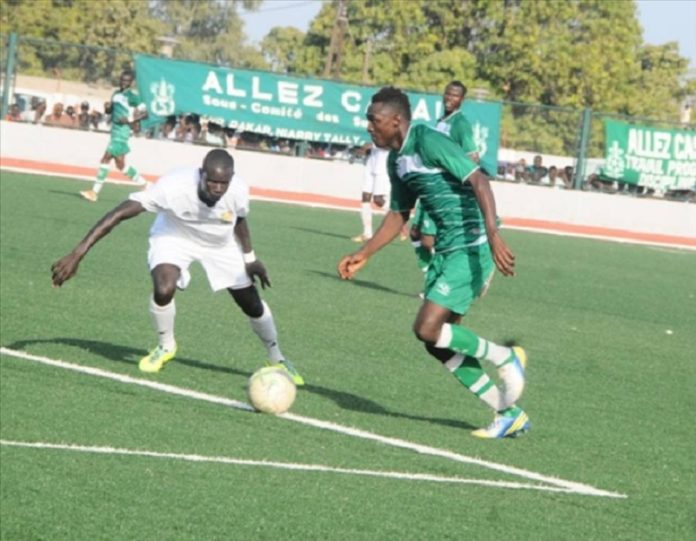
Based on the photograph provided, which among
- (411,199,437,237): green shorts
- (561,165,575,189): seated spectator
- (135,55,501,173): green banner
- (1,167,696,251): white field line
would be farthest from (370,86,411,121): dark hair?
(561,165,575,189): seated spectator

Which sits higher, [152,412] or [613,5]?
[613,5]

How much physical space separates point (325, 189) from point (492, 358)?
83.8 ft

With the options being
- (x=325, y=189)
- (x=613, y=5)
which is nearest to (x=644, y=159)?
(x=325, y=189)

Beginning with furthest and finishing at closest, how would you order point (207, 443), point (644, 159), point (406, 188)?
point (644, 159)
point (406, 188)
point (207, 443)

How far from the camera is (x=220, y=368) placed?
1160 centimetres

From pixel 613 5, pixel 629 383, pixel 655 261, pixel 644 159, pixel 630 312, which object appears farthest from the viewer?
pixel 613 5

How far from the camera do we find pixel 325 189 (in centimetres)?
3509

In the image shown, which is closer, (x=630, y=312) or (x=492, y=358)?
(x=492, y=358)

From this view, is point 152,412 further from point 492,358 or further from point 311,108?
point 311,108

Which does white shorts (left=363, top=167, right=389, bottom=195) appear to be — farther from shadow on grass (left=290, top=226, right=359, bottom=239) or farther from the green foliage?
the green foliage

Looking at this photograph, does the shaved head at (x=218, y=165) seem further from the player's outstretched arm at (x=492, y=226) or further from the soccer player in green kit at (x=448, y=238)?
the player's outstretched arm at (x=492, y=226)

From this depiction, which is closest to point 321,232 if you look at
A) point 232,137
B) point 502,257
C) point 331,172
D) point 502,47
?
point 331,172

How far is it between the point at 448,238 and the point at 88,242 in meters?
2.33

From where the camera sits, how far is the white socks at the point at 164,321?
11.1m
